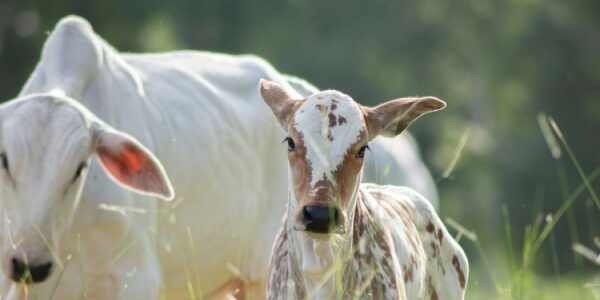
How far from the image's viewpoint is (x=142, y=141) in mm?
11961

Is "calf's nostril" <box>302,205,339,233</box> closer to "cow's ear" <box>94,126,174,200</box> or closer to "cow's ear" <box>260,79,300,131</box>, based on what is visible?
"cow's ear" <box>260,79,300,131</box>

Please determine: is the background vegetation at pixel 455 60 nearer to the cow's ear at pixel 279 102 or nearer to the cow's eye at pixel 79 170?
the cow's eye at pixel 79 170

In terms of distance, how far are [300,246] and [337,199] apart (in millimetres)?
398

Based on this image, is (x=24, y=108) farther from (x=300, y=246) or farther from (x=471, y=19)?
(x=471, y=19)

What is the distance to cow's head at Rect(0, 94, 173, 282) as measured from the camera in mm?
10250

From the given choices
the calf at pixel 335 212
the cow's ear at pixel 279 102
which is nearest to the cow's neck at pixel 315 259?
the calf at pixel 335 212

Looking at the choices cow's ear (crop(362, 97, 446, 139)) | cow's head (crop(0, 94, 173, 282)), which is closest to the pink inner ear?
cow's head (crop(0, 94, 173, 282))

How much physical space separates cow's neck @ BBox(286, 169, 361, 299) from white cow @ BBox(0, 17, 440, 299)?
0.45 m

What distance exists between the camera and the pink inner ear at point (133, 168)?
10.8m

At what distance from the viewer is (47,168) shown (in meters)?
10.5

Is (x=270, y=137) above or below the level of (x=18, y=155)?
below

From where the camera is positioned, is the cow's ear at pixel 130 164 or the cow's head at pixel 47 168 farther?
the cow's ear at pixel 130 164

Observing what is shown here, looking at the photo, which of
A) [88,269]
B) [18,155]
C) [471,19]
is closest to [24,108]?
[18,155]

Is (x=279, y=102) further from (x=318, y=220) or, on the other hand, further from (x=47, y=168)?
(x=47, y=168)
